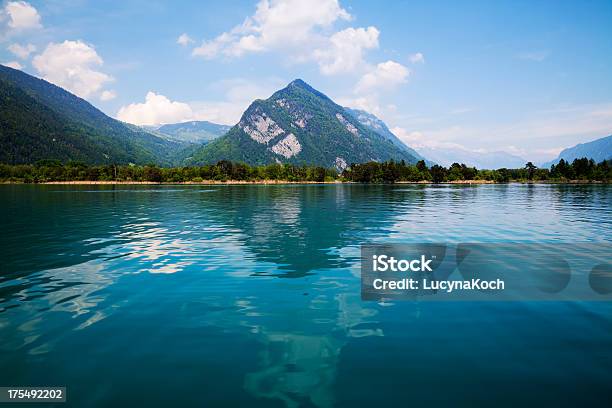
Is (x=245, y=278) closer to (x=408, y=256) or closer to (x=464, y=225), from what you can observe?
(x=408, y=256)

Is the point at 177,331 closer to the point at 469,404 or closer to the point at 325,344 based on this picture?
the point at 325,344

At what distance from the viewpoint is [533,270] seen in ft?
72.4

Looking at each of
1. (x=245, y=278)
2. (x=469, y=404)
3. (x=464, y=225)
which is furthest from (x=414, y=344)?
(x=464, y=225)

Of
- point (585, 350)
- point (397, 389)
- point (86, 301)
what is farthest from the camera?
point (86, 301)

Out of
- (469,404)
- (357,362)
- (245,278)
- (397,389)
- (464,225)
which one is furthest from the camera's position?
(464,225)

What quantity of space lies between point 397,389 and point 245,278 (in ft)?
42.0

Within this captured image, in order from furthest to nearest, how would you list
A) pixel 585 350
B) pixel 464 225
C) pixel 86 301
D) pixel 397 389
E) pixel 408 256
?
pixel 464 225, pixel 408 256, pixel 86 301, pixel 585 350, pixel 397 389

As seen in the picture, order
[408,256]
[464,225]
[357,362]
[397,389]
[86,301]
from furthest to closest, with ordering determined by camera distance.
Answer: [464,225] → [408,256] → [86,301] → [357,362] → [397,389]

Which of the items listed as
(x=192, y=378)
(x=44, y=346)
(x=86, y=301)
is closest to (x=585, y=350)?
(x=192, y=378)

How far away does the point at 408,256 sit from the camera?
26719 millimetres

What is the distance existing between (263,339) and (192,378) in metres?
3.08

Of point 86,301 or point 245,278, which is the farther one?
point 245,278

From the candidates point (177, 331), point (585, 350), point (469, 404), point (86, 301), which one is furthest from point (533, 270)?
point (86, 301)

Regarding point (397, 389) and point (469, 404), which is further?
point (397, 389)
